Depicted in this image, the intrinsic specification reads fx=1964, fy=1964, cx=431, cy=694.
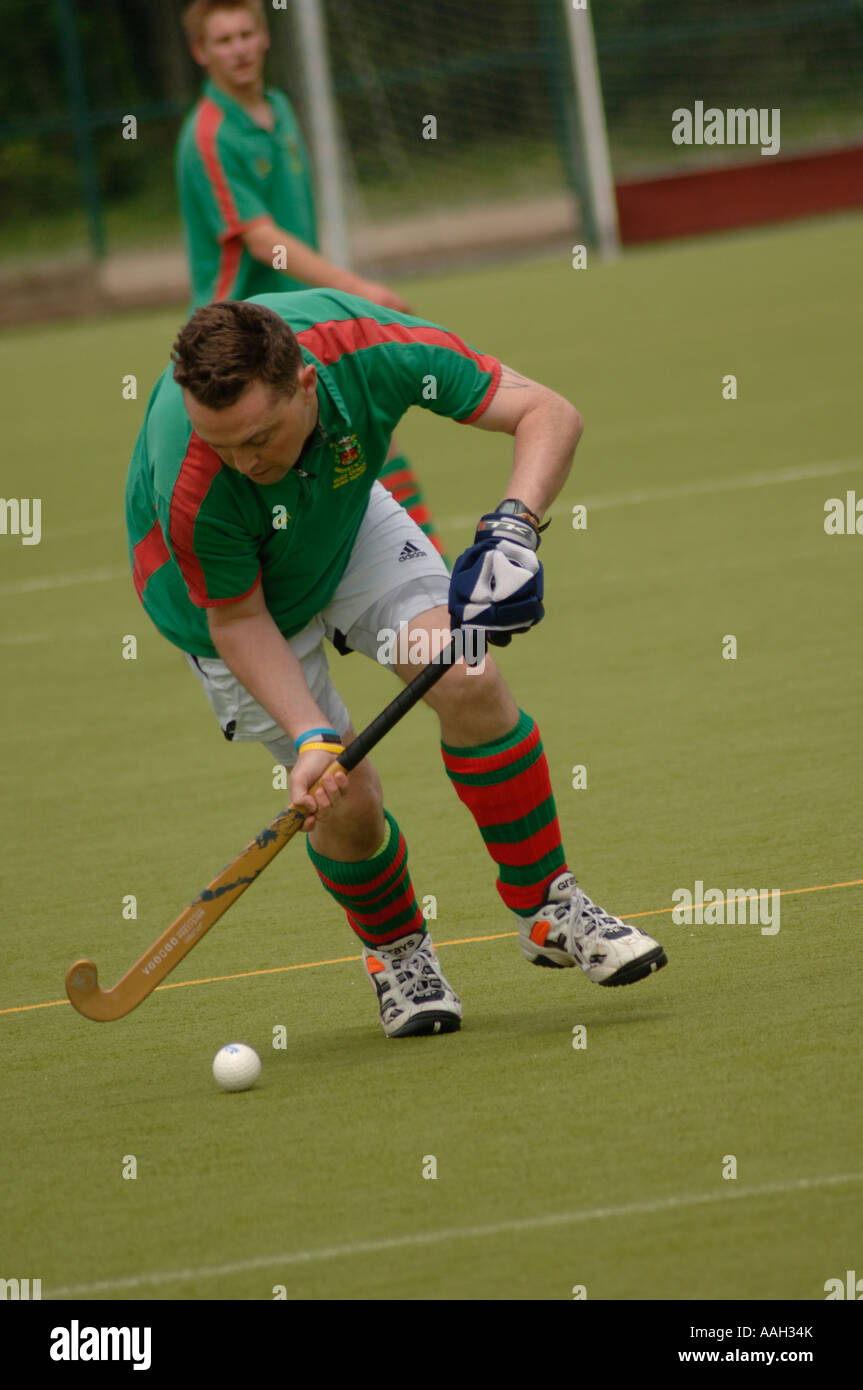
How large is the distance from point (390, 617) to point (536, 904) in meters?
0.54

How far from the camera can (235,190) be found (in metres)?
5.83

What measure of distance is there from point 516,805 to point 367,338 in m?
0.81

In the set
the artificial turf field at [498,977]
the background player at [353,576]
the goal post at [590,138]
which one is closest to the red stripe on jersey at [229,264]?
the artificial turf field at [498,977]

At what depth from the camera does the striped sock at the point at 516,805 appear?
3.25 metres

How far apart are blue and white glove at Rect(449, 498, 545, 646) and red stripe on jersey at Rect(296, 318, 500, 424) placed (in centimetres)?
31

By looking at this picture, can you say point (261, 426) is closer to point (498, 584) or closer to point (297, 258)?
point (498, 584)

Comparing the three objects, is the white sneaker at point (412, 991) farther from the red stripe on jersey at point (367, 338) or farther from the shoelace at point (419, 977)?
the red stripe on jersey at point (367, 338)

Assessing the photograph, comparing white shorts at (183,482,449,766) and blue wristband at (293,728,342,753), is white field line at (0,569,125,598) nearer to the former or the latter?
white shorts at (183,482,449,766)

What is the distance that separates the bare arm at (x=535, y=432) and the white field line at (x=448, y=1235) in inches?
45.8

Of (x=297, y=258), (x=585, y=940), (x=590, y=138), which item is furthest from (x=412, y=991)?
(x=590, y=138)

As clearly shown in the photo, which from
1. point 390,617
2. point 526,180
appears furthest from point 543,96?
point 390,617

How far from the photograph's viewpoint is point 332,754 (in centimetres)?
312
